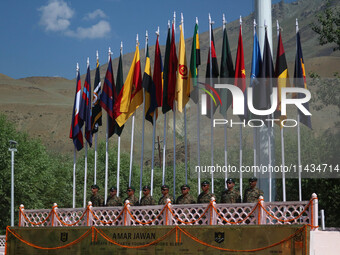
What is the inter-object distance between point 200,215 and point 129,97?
26.4ft

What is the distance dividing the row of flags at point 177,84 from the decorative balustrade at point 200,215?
5102 mm

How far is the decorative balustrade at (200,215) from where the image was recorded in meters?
15.6

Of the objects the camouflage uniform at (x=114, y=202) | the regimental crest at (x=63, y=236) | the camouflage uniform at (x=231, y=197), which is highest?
the camouflage uniform at (x=231, y=197)

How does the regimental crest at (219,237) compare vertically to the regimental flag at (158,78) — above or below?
below

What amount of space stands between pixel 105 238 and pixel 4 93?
177 meters

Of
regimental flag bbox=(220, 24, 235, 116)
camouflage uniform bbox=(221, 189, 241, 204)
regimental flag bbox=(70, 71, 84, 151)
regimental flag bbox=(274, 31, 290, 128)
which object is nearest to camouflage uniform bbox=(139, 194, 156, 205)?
camouflage uniform bbox=(221, 189, 241, 204)

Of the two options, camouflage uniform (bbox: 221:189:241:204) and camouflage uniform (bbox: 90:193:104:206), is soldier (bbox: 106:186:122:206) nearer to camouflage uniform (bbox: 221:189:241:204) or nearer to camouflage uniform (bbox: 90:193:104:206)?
camouflage uniform (bbox: 90:193:104:206)

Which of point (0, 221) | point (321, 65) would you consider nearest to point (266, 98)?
point (0, 221)

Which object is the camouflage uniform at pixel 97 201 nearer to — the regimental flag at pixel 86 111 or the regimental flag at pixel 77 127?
the regimental flag at pixel 86 111

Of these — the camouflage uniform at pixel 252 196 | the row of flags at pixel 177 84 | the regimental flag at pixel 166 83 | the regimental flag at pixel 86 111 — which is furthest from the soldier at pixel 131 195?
the regimental flag at pixel 86 111

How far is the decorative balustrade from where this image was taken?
15.6m

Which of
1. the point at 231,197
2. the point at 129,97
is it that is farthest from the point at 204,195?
the point at 129,97

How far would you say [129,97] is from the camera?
23328 mm

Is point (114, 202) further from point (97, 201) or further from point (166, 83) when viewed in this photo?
point (166, 83)
